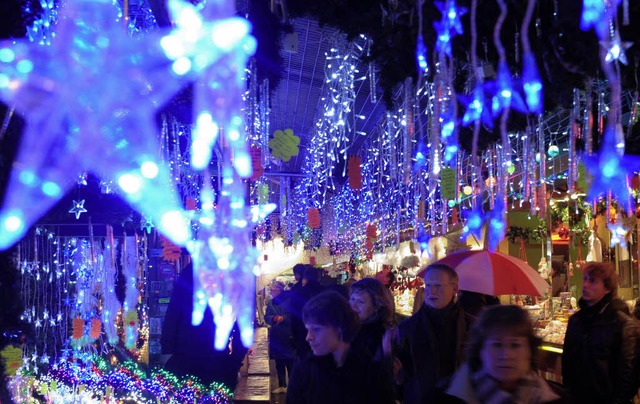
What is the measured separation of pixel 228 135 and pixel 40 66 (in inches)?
81.8

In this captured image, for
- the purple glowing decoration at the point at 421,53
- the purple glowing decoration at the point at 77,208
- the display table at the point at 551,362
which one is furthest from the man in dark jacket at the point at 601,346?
the purple glowing decoration at the point at 77,208

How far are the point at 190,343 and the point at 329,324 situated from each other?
2.59m

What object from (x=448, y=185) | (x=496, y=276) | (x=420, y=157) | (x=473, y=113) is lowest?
(x=496, y=276)

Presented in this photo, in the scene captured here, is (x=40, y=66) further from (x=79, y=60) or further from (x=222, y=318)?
(x=222, y=318)

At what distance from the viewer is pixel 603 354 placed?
3906 mm

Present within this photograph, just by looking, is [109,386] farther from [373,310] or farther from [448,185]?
[448,185]

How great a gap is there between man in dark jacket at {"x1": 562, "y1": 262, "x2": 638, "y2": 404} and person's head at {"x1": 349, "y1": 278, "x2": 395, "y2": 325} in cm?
105

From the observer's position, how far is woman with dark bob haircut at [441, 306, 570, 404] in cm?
209

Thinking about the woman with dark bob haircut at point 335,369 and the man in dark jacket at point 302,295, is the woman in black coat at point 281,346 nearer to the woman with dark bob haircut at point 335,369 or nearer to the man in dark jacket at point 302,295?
the man in dark jacket at point 302,295

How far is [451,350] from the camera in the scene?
381cm

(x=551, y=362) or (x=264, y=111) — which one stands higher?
(x=264, y=111)

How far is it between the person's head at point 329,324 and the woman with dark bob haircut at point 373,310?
1236 mm

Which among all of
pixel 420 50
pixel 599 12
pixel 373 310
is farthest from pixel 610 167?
pixel 599 12

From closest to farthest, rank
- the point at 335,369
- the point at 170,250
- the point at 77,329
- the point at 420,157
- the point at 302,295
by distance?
1. the point at 335,369
2. the point at 77,329
3. the point at 302,295
4. the point at 420,157
5. the point at 170,250
